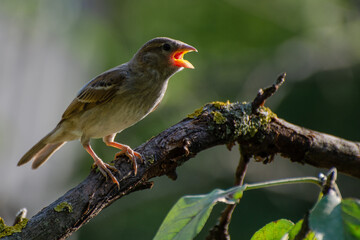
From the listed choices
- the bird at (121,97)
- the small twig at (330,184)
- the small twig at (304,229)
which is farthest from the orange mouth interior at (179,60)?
the small twig at (304,229)

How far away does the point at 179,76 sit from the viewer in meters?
7.24

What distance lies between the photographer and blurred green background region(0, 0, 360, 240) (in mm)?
5617

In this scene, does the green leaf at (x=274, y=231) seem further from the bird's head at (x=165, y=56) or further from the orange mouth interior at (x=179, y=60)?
the bird's head at (x=165, y=56)

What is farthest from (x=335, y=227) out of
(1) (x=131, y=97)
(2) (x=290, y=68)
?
(2) (x=290, y=68)

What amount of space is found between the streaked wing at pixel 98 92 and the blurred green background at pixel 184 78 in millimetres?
2431

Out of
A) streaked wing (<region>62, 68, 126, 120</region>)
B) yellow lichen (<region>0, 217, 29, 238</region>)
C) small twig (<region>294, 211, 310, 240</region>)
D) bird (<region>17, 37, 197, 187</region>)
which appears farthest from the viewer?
streaked wing (<region>62, 68, 126, 120</region>)

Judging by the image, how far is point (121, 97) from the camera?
10.7 feet

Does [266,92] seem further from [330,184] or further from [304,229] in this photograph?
[304,229]

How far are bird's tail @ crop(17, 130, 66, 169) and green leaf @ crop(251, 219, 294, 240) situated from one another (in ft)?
7.90

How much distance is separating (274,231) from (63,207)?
81cm

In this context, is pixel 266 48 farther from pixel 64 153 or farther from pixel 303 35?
pixel 64 153

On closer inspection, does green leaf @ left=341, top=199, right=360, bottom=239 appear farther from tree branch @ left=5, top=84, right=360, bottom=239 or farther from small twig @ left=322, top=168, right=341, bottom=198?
tree branch @ left=5, top=84, right=360, bottom=239

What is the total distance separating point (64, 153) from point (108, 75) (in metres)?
5.97

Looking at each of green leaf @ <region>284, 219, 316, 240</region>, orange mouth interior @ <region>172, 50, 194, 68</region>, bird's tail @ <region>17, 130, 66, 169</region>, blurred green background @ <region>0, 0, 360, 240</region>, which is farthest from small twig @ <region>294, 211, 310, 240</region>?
blurred green background @ <region>0, 0, 360, 240</region>
